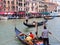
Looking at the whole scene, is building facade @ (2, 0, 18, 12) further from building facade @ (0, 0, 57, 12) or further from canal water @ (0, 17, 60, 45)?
canal water @ (0, 17, 60, 45)

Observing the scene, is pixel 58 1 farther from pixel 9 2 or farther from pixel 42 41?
pixel 42 41

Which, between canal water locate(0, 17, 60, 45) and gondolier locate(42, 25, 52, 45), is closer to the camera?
gondolier locate(42, 25, 52, 45)

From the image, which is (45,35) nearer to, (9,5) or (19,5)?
(9,5)

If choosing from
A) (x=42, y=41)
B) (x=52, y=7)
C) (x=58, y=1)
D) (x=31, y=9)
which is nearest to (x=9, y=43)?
(x=42, y=41)

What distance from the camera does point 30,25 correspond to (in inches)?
1148

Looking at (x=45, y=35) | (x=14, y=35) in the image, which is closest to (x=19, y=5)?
(x=14, y=35)

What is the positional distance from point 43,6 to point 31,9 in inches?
459

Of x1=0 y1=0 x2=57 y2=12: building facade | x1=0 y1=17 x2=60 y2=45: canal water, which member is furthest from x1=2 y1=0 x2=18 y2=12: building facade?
x1=0 y1=17 x2=60 y2=45: canal water

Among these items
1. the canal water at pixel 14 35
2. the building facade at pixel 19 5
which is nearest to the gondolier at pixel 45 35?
the canal water at pixel 14 35

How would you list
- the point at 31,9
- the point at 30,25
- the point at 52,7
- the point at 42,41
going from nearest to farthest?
1. the point at 42,41
2. the point at 30,25
3. the point at 31,9
4. the point at 52,7

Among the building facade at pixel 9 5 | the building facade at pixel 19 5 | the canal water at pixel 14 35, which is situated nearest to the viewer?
the canal water at pixel 14 35

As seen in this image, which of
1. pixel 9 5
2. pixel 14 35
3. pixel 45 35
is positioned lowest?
pixel 14 35

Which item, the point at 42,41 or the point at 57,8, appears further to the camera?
the point at 57,8

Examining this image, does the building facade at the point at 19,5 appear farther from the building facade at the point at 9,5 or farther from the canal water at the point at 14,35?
the canal water at the point at 14,35
